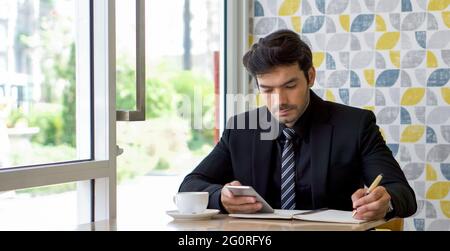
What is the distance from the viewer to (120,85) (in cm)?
274

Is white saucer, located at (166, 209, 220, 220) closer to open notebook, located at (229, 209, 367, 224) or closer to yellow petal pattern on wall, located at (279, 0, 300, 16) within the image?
open notebook, located at (229, 209, 367, 224)

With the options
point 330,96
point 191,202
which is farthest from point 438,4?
point 191,202

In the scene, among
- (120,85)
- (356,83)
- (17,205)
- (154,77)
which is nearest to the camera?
(17,205)

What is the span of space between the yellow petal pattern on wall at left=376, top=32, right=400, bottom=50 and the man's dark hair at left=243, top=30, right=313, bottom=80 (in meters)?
1.27

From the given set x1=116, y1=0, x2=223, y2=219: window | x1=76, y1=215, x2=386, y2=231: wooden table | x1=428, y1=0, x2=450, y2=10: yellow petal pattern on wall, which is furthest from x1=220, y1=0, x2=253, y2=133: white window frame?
x1=76, y1=215, x2=386, y2=231: wooden table

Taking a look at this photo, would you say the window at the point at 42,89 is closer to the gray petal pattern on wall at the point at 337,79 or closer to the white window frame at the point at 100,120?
the white window frame at the point at 100,120

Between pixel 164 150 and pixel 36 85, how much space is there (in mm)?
1150

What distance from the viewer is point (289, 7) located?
12.7ft

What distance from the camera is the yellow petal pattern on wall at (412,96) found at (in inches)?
142

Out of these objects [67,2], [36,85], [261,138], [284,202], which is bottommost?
[284,202]

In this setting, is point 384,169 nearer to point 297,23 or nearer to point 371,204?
point 371,204

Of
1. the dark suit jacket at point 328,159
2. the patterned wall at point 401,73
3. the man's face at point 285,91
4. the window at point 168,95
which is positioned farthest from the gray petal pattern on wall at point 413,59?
the man's face at point 285,91
